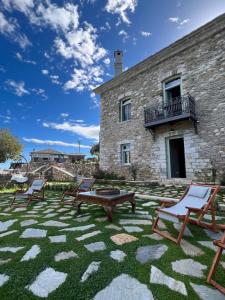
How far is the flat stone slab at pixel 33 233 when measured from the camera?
2.84m

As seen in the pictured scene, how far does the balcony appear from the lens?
817 cm

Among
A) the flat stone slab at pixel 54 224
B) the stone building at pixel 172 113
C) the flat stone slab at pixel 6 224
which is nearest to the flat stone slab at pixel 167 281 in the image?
the flat stone slab at pixel 54 224

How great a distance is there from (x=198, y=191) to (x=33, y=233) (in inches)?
115

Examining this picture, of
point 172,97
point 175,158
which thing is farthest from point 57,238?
point 172,97

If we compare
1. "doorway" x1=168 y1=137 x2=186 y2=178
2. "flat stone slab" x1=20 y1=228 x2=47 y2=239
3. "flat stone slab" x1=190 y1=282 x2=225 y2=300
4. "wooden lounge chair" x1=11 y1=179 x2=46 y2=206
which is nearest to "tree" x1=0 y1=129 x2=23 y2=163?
"wooden lounge chair" x1=11 y1=179 x2=46 y2=206

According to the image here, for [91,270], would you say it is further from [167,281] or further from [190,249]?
[190,249]

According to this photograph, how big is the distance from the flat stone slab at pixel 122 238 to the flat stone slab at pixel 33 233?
1151mm

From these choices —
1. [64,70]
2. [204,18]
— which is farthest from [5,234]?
[64,70]

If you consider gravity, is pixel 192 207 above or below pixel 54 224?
above

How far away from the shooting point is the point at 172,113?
29.5 ft

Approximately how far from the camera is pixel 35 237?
2.79m

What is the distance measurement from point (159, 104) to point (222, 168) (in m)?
4.48

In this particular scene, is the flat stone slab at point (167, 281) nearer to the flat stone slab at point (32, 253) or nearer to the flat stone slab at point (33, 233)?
the flat stone slab at point (32, 253)

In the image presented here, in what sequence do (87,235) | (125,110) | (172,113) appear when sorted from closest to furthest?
(87,235), (172,113), (125,110)
